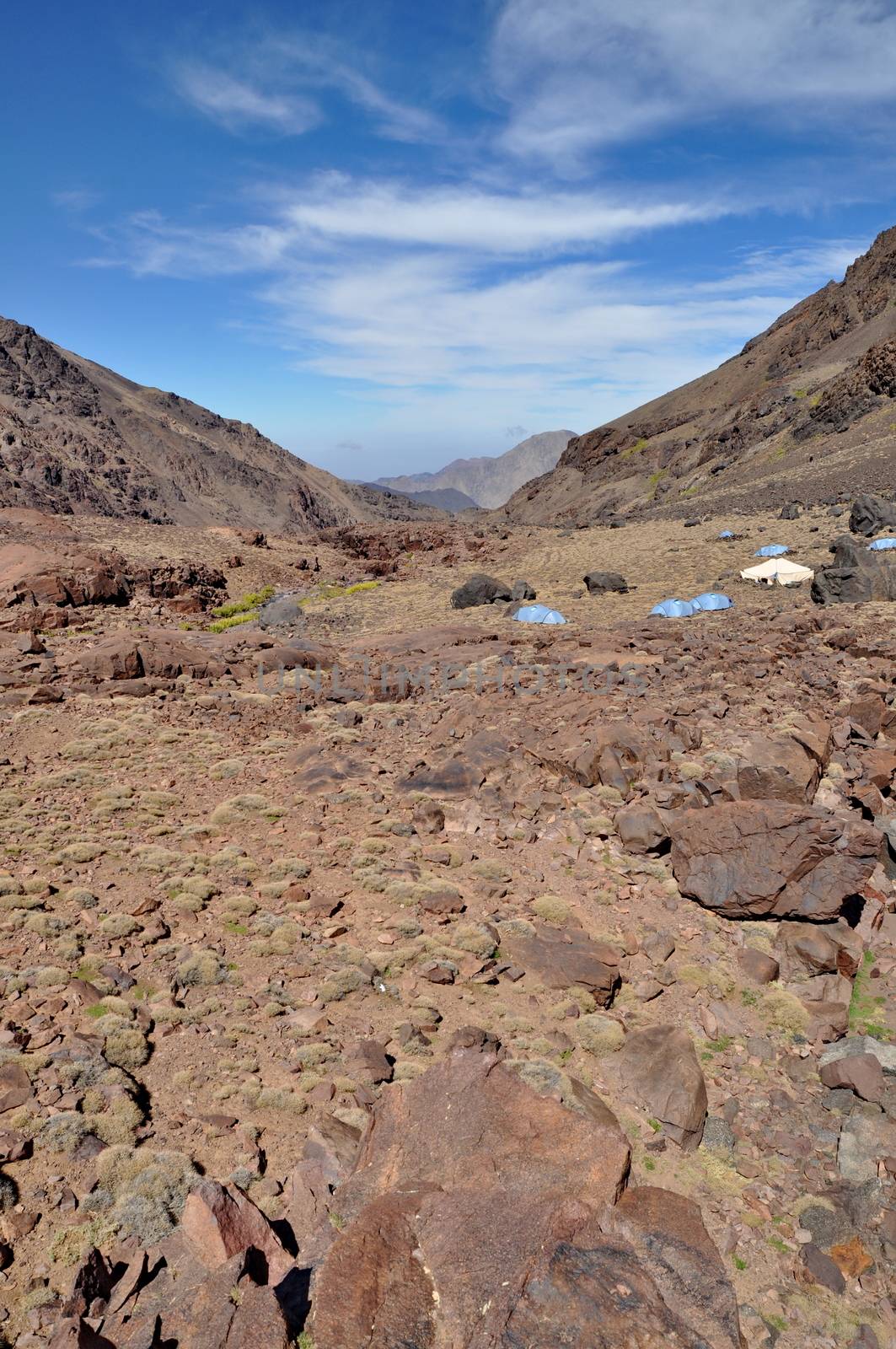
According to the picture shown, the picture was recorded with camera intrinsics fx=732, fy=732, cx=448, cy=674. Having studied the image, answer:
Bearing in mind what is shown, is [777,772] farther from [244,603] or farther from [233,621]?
[244,603]

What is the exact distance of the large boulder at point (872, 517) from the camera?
3136cm

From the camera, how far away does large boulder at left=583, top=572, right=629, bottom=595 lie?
99.4 feet

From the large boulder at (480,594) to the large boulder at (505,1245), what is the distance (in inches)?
993

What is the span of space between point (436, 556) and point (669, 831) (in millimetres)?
36486

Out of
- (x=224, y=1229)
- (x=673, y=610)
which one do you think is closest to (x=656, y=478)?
(x=673, y=610)

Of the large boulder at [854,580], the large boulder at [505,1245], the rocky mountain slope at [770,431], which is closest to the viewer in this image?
the large boulder at [505,1245]

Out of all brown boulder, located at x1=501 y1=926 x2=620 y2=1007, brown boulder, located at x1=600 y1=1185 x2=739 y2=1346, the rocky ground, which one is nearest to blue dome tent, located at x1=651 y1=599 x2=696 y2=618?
the rocky ground

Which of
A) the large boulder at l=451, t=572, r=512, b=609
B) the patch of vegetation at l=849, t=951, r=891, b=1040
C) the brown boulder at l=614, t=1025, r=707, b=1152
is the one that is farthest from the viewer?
the large boulder at l=451, t=572, r=512, b=609

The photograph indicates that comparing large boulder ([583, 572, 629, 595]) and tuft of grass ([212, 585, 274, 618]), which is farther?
tuft of grass ([212, 585, 274, 618])

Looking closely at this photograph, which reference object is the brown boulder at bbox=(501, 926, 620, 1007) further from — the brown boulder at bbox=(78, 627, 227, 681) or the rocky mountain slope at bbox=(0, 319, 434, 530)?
the rocky mountain slope at bbox=(0, 319, 434, 530)

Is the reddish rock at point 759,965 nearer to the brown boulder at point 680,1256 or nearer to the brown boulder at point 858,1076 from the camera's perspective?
the brown boulder at point 858,1076

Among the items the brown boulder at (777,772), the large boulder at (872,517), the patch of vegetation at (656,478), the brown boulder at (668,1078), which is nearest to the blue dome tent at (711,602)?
the large boulder at (872,517)

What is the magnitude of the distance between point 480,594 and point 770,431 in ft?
171

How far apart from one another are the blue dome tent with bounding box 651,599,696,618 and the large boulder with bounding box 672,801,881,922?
51.4 ft
